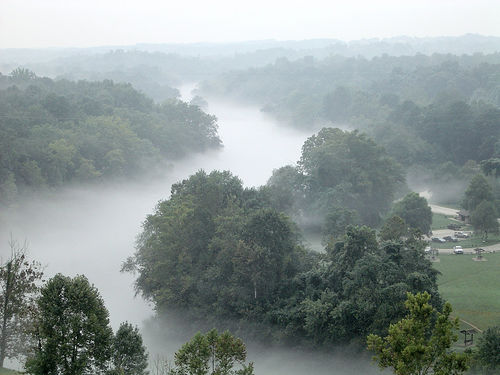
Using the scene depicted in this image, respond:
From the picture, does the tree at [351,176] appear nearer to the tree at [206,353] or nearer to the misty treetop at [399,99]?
the misty treetop at [399,99]

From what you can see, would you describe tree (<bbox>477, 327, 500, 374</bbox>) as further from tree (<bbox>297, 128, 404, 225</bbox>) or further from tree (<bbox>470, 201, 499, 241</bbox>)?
tree (<bbox>297, 128, 404, 225</bbox>)

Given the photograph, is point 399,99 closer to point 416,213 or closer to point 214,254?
point 416,213

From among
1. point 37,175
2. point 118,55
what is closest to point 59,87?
point 37,175

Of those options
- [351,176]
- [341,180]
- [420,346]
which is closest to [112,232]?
[341,180]

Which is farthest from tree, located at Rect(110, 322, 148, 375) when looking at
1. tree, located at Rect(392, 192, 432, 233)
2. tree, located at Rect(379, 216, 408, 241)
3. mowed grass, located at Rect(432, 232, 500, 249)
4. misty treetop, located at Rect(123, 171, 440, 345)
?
mowed grass, located at Rect(432, 232, 500, 249)

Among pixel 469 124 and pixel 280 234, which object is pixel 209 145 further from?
pixel 280 234

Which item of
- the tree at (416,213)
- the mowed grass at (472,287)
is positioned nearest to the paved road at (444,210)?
the tree at (416,213)
